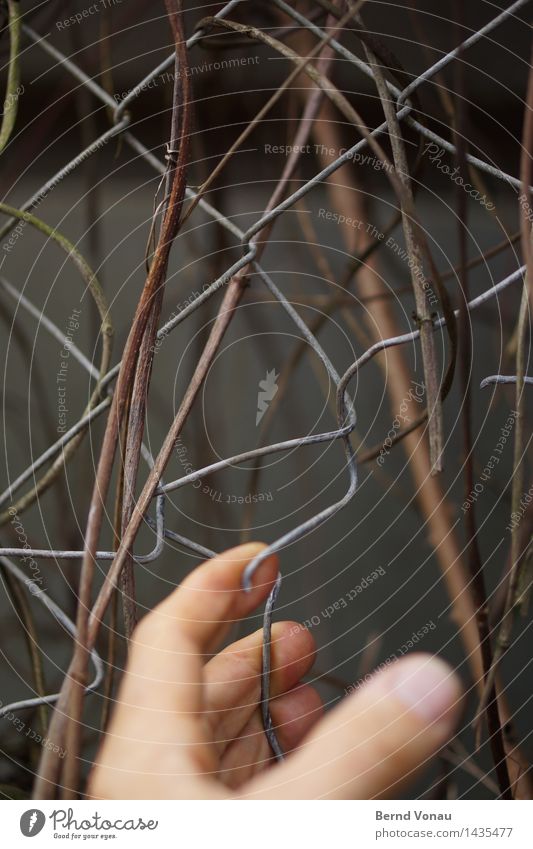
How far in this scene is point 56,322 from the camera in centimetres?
48

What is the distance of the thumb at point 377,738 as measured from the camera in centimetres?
44

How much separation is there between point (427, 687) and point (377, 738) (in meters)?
0.04

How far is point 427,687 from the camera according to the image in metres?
0.45

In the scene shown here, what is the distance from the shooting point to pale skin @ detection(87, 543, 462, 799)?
0.45 metres

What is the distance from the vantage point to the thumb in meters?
0.44

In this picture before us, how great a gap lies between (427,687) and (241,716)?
0.10m

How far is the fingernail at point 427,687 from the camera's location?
1.48ft

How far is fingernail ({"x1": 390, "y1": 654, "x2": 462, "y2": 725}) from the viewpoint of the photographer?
0.45 m

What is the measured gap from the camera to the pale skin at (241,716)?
0.45 meters

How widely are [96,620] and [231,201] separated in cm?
25

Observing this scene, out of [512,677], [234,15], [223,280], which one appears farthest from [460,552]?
[234,15]

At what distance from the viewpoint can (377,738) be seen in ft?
1.45
